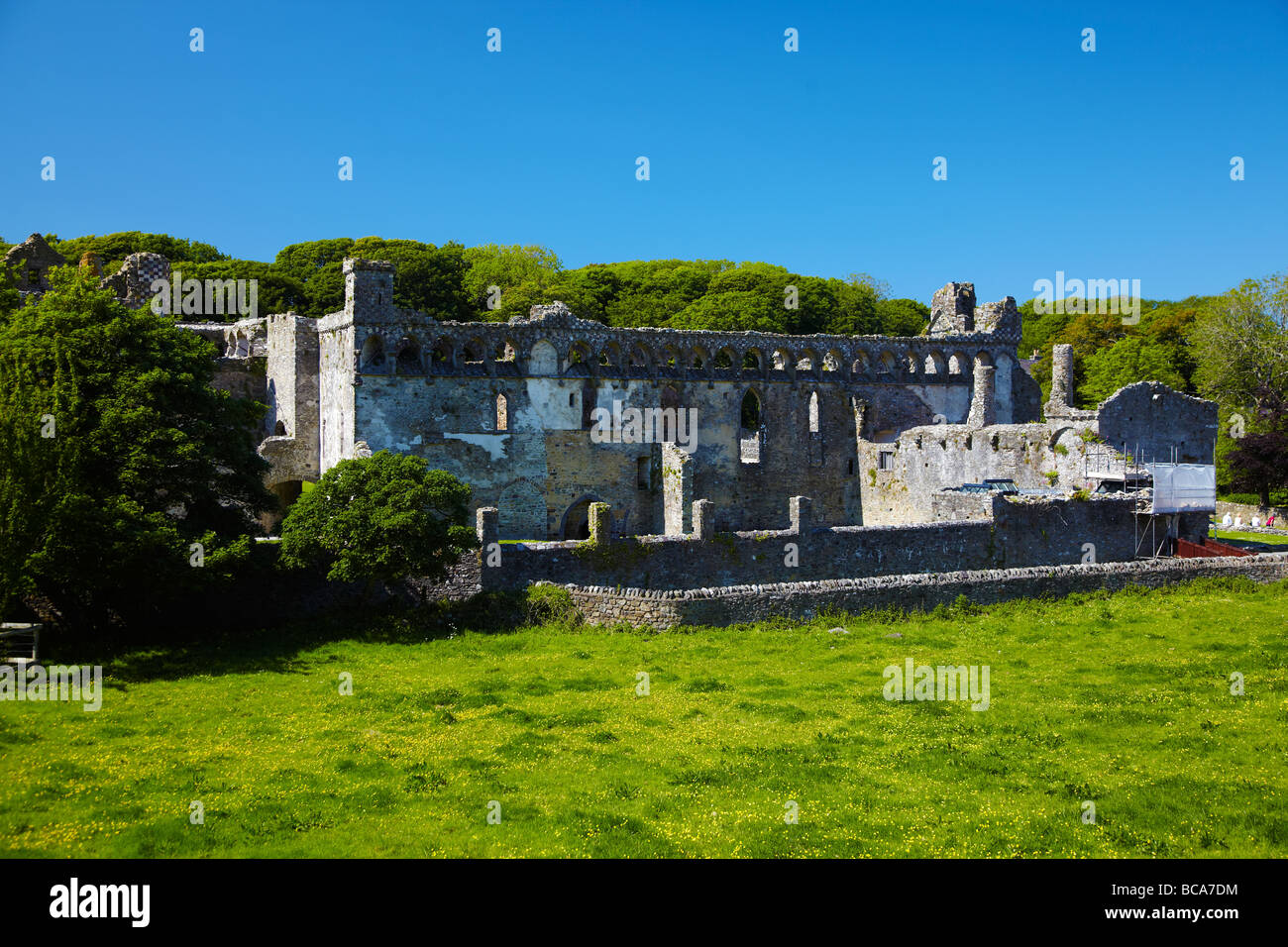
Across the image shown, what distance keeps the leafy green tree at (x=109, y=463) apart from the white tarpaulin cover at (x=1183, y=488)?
2549 cm

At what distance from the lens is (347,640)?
22688 mm

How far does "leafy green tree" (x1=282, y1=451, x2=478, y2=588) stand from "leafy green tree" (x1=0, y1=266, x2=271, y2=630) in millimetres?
1456

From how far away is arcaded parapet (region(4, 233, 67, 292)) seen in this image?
132ft

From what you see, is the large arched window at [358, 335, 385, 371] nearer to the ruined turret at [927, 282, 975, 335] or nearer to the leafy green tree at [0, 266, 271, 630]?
the leafy green tree at [0, 266, 271, 630]

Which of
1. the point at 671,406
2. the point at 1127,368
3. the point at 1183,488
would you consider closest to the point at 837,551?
the point at 1183,488

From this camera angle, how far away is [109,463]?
21.3m

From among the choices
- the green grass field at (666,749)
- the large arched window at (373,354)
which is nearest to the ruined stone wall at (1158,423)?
the green grass field at (666,749)

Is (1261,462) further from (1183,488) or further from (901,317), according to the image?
(901,317)

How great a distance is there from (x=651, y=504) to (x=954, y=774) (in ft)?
84.8

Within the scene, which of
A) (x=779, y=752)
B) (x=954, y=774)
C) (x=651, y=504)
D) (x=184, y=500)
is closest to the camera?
(x=954, y=774)

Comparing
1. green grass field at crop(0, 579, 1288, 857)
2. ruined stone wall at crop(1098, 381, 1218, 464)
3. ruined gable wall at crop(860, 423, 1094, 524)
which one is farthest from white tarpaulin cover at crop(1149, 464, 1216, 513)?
green grass field at crop(0, 579, 1288, 857)
